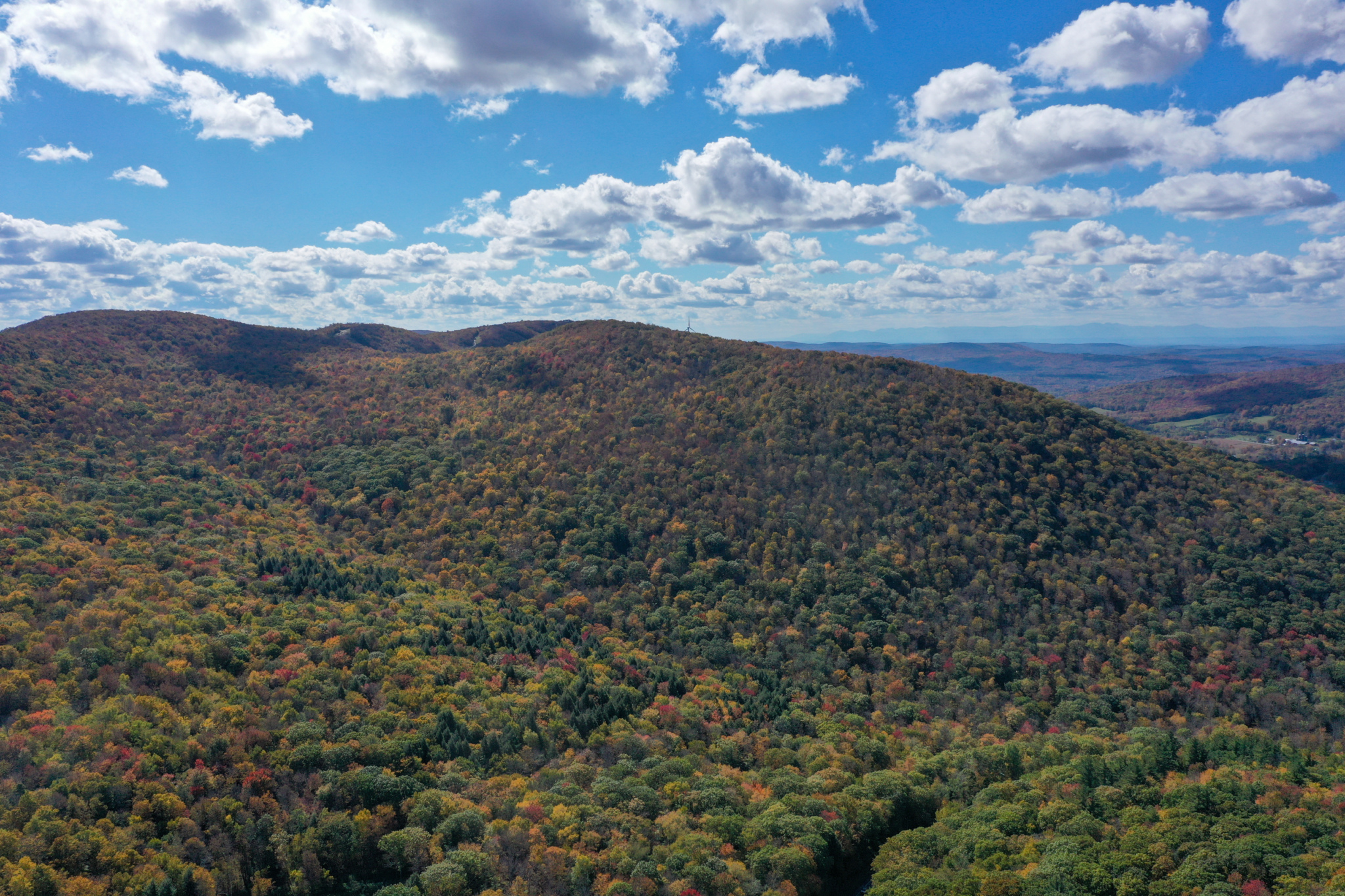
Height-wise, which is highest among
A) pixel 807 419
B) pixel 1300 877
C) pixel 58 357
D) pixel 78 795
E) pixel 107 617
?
pixel 58 357

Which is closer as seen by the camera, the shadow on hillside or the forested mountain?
the forested mountain

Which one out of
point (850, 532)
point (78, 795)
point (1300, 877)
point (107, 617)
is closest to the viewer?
point (1300, 877)

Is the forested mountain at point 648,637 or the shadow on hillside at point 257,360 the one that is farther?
the shadow on hillside at point 257,360

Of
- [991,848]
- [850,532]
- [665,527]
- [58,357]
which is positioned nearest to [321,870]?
[991,848]

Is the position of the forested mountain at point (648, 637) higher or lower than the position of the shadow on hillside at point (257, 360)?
lower

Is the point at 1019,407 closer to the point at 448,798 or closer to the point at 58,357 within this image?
the point at 448,798

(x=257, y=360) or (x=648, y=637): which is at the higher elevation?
(x=257, y=360)

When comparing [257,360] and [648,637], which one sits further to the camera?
[257,360]

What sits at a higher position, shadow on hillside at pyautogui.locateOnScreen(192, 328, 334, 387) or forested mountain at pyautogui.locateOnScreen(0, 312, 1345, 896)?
shadow on hillside at pyautogui.locateOnScreen(192, 328, 334, 387)
